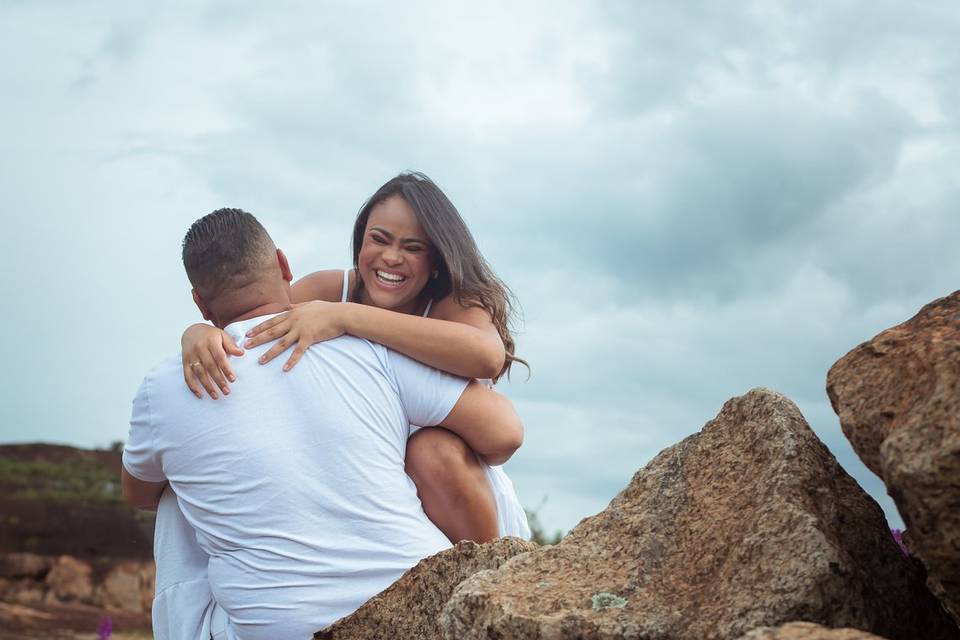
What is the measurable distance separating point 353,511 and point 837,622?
184 centimetres

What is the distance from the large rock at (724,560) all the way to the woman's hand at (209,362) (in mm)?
1333

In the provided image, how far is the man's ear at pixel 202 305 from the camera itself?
4184 millimetres

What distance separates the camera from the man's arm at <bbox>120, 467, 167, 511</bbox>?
4164mm

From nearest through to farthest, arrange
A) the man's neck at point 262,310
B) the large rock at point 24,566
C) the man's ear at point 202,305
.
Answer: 1. the man's neck at point 262,310
2. the man's ear at point 202,305
3. the large rock at point 24,566

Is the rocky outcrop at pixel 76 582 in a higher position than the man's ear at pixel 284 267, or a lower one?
higher

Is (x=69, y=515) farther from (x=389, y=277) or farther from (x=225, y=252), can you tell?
(x=225, y=252)

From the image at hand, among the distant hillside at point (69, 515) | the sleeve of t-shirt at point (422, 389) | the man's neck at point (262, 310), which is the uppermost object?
the distant hillside at point (69, 515)

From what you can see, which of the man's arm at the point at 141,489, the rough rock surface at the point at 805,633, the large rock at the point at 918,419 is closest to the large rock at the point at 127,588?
the man's arm at the point at 141,489

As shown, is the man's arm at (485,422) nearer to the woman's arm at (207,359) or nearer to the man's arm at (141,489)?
the woman's arm at (207,359)

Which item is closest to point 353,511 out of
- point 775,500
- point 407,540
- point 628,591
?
point 407,540

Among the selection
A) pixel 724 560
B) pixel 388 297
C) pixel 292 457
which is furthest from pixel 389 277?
pixel 724 560

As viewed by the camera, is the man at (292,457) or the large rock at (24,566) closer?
the man at (292,457)

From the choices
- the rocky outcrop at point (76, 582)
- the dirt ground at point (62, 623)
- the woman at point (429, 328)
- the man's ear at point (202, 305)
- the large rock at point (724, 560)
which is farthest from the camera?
the rocky outcrop at point (76, 582)

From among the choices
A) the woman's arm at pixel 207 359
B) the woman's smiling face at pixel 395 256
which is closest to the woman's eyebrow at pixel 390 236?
the woman's smiling face at pixel 395 256
